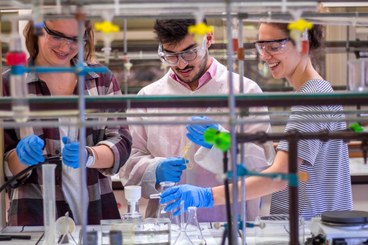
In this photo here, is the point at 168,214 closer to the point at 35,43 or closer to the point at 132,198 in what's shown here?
the point at 132,198

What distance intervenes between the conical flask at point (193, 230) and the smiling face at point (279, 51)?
29.8 inches

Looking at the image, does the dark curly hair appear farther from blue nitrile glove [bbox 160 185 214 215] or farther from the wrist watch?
blue nitrile glove [bbox 160 185 214 215]

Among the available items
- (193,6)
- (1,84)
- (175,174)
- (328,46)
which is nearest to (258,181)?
(175,174)

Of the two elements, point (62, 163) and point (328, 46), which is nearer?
point (62, 163)

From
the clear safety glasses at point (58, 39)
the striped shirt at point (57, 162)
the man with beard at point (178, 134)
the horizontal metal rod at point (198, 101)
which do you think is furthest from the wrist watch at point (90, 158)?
the horizontal metal rod at point (198, 101)

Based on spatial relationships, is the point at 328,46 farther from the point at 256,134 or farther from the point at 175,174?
the point at 256,134

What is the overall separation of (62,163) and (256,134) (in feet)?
3.79

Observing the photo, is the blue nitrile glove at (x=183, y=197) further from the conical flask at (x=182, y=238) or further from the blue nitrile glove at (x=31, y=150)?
the blue nitrile glove at (x=31, y=150)

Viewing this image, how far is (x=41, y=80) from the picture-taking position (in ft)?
9.02

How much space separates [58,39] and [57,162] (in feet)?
1.72

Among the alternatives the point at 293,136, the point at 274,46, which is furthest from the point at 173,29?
the point at 293,136

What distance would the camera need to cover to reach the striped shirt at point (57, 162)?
2695mm

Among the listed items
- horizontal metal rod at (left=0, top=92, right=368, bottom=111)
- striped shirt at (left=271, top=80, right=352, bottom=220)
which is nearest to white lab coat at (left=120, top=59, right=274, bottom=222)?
striped shirt at (left=271, top=80, right=352, bottom=220)

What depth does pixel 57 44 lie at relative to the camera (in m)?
2.62
